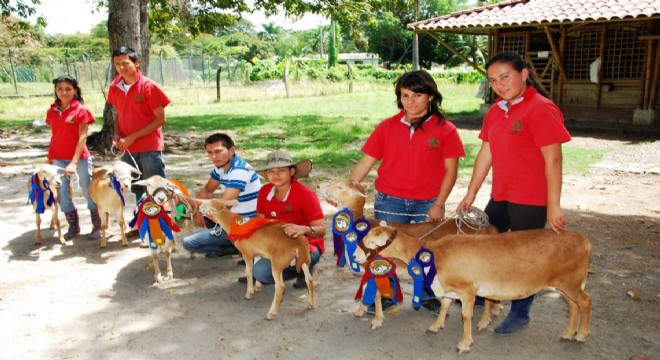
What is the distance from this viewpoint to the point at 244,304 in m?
4.46

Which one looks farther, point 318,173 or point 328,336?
point 318,173

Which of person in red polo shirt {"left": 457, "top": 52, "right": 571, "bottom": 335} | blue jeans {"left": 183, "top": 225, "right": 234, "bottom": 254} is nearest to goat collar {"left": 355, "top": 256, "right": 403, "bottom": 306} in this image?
person in red polo shirt {"left": 457, "top": 52, "right": 571, "bottom": 335}

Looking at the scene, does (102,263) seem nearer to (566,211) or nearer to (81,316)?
(81,316)

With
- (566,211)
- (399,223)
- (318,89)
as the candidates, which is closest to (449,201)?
(566,211)

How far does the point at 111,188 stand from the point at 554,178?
14.9 feet

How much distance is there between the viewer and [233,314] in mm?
4258

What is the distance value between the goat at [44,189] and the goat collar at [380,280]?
152 inches

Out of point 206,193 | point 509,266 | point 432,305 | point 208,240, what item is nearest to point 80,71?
point 206,193

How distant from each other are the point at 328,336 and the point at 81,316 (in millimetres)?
2035

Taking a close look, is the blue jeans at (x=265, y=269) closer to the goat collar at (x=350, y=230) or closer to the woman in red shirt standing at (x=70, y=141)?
the goat collar at (x=350, y=230)

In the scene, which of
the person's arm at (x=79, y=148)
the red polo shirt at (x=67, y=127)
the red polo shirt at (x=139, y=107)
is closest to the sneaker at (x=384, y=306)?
the red polo shirt at (x=139, y=107)

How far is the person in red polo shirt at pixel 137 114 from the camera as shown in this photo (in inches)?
221

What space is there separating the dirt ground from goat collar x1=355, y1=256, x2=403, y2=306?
1.17ft

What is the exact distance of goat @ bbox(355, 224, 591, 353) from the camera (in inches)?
135
